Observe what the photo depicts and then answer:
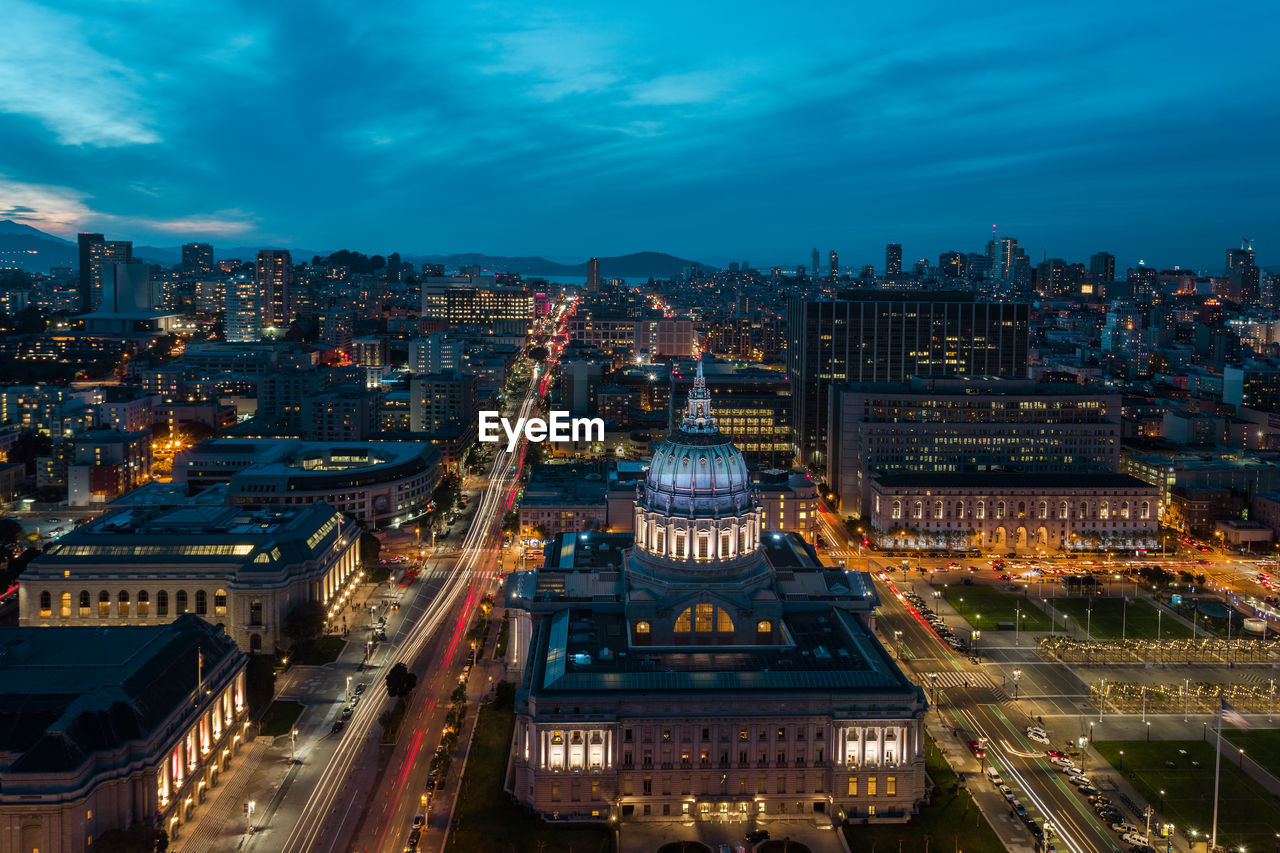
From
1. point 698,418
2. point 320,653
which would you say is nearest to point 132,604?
point 320,653

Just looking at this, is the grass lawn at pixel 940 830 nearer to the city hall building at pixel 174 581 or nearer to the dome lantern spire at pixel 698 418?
the dome lantern spire at pixel 698 418

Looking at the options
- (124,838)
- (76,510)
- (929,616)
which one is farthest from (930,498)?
(76,510)

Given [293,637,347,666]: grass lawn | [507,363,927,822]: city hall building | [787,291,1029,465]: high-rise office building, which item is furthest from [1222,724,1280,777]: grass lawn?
[787,291,1029,465]: high-rise office building

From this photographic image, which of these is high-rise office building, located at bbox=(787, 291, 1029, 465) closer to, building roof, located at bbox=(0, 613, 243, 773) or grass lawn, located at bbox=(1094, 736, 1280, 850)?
grass lawn, located at bbox=(1094, 736, 1280, 850)

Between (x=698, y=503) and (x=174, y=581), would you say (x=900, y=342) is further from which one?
(x=174, y=581)

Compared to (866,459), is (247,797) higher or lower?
lower

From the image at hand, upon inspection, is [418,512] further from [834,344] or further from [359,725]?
[834,344]
